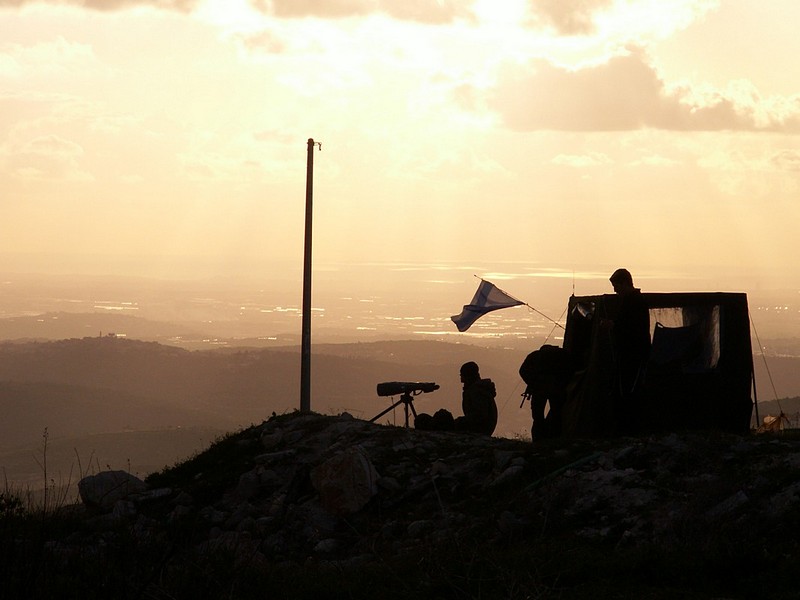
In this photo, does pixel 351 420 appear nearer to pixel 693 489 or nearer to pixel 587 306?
pixel 587 306

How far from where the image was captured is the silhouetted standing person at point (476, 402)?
1631cm

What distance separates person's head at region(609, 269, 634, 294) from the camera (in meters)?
14.6

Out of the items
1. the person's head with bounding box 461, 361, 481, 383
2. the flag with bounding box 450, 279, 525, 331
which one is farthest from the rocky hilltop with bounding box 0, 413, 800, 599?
the flag with bounding box 450, 279, 525, 331

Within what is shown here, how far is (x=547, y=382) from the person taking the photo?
15.7 m

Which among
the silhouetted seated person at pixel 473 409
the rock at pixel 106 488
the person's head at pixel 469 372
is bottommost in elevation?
the rock at pixel 106 488

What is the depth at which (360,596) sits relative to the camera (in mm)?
8328

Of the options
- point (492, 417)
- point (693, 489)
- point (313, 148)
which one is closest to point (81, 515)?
point (492, 417)

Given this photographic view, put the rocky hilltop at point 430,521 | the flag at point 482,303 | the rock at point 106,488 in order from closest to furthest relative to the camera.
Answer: the rocky hilltop at point 430,521 < the rock at point 106,488 < the flag at point 482,303

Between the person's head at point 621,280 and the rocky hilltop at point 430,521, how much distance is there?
2.41 metres

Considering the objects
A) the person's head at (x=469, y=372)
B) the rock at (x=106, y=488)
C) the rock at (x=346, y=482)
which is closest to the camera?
the rock at (x=346, y=482)

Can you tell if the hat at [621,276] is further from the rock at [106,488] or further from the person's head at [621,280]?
the rock at [106,488]

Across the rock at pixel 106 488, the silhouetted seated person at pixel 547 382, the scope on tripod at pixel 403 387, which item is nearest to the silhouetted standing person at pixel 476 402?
the scope on tripod at pixel 403 387

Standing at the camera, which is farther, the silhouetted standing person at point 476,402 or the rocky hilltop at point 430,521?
the silhouetted standing person at point 476,402

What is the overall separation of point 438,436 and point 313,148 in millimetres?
12012
